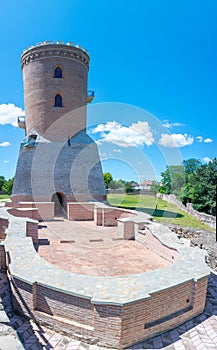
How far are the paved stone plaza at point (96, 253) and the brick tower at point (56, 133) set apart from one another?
204 inches

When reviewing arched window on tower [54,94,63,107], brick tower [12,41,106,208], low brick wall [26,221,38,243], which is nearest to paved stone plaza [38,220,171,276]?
low brick wall [26,221,38,243]

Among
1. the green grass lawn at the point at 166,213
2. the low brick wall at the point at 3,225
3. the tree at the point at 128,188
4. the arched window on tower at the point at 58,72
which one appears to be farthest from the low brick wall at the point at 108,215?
the tree at the point at 128,188

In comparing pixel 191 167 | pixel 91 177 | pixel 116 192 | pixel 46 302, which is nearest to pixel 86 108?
pixel 91 177

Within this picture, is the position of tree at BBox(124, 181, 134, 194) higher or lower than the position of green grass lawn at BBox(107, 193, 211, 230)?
higher

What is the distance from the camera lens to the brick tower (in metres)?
15.2

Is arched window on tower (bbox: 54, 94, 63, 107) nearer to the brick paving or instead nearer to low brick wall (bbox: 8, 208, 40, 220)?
low brick wall (bbox: 8, 208, 40, 220)

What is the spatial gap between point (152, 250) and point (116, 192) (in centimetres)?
3270

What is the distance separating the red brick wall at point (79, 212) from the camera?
13.1 m

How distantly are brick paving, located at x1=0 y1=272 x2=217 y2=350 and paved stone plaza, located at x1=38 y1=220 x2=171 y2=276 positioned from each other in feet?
6.04

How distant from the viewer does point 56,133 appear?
16.5m

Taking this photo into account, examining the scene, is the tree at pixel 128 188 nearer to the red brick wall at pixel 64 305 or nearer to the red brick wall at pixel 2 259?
the red brick wall at pixel 2 259

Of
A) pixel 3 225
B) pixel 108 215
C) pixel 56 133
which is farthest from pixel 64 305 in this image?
pixel 56 133

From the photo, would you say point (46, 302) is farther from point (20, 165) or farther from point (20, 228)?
point (20, 165)

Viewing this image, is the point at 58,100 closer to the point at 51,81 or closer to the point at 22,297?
the point at 51,81
